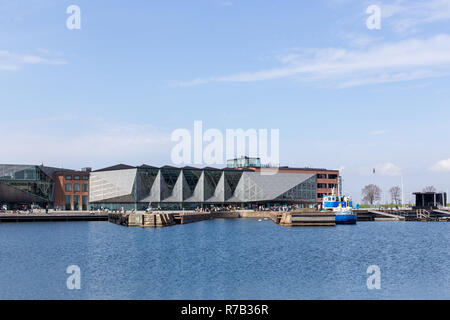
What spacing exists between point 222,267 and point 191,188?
11161cm

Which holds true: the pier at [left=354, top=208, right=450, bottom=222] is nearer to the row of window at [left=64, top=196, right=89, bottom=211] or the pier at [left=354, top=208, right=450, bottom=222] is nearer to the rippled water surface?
the rippled water surface

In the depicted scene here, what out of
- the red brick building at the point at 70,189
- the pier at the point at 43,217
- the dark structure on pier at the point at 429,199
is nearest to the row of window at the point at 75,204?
the red brick building at the point at 70,189

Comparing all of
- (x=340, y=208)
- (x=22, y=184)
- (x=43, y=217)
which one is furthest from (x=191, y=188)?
(x=340, y=208)

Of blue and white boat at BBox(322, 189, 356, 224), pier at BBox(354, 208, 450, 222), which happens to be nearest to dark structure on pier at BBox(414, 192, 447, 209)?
pier at BBox(354, 208, 450, 222)

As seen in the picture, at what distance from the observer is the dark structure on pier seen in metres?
183

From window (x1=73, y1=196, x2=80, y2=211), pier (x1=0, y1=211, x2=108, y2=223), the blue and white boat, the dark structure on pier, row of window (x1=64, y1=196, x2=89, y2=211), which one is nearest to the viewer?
the blue and white boat

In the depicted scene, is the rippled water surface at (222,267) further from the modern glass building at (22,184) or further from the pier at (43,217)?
the modern glass building at (22,184)

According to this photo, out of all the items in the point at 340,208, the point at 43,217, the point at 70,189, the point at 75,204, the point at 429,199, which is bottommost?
the point at 43,217

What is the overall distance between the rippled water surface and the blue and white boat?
131 ft

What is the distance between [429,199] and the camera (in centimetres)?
18412

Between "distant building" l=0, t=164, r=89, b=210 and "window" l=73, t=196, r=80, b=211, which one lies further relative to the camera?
"window" l=73, t=196, r=80, b=211

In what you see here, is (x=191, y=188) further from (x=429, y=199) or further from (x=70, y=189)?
(x=429, y=199)

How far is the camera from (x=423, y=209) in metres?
174
